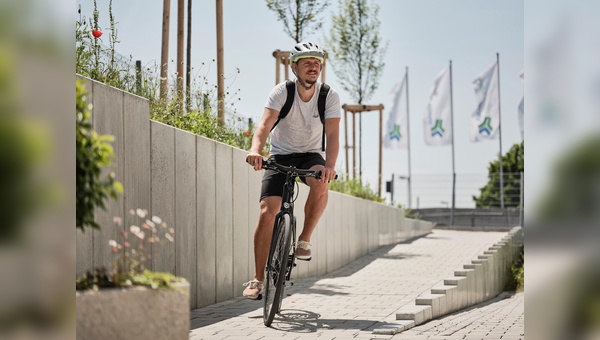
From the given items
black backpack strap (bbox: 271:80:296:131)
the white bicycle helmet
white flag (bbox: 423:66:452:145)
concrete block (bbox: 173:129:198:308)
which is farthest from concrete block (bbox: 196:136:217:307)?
white flag (bbox: 423:66:452:145)

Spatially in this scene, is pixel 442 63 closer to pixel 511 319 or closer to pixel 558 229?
pixel 511 319

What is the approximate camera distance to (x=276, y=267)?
5.48 m

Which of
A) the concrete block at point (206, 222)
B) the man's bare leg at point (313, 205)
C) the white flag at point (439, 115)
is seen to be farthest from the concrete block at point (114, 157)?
the white flag at point (439, 115)

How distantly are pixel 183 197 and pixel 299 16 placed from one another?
499 centimetres

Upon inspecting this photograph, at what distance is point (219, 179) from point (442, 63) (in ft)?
72.7

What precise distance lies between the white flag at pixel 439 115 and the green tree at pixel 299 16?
1786 cm

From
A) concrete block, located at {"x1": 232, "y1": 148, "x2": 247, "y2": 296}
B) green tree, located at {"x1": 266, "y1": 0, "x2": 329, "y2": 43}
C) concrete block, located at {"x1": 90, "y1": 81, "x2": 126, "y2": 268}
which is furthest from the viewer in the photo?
green tree, located at {"x1": 266, "y1": 0, "x2": 329, "y2": 43}

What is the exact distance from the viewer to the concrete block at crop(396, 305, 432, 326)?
5.68 meters

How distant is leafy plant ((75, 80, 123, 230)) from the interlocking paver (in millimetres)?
1021

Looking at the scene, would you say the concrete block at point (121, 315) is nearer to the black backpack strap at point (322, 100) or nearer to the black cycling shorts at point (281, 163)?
the black cycling shorts at point (281, 163)

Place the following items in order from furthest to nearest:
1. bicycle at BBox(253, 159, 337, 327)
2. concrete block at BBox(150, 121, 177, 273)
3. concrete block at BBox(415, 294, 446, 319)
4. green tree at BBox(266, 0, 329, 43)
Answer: green tree at BBox(266, 0, 329, 43)
concrete block at BBox(415, 294, 446, 319)
bicycle at BBox(253, 159, 337, 327)
concrete block at BBox(150, 121, 177, 273)

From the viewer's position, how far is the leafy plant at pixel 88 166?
153 inches

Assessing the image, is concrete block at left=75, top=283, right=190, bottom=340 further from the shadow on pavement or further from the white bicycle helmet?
the white bicycle helmet

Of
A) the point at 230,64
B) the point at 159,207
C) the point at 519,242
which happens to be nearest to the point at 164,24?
the point at 159,207
